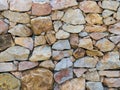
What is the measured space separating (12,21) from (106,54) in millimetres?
834

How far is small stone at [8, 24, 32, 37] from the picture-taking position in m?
1.97

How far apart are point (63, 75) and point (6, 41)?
0.55m

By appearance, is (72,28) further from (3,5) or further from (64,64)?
(3,5)

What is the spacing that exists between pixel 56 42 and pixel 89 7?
0.40 metres

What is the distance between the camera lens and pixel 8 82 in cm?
200

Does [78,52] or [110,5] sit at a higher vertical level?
[110,5]

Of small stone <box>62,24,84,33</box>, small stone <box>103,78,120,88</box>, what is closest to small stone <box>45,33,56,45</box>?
small stone <box>62,24,84,33</box>

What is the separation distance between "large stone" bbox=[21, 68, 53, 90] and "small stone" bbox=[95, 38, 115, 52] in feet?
1.55

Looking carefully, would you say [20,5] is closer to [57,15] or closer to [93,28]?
[57,15]

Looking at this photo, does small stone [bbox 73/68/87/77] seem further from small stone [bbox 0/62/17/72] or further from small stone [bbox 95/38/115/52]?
small stone [bbox 0/62/17/72]

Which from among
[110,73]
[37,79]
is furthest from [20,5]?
[110,73]

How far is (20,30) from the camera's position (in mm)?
1978

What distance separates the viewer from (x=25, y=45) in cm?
200

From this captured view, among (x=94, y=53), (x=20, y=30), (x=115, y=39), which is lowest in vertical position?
(x=94, y=53)
